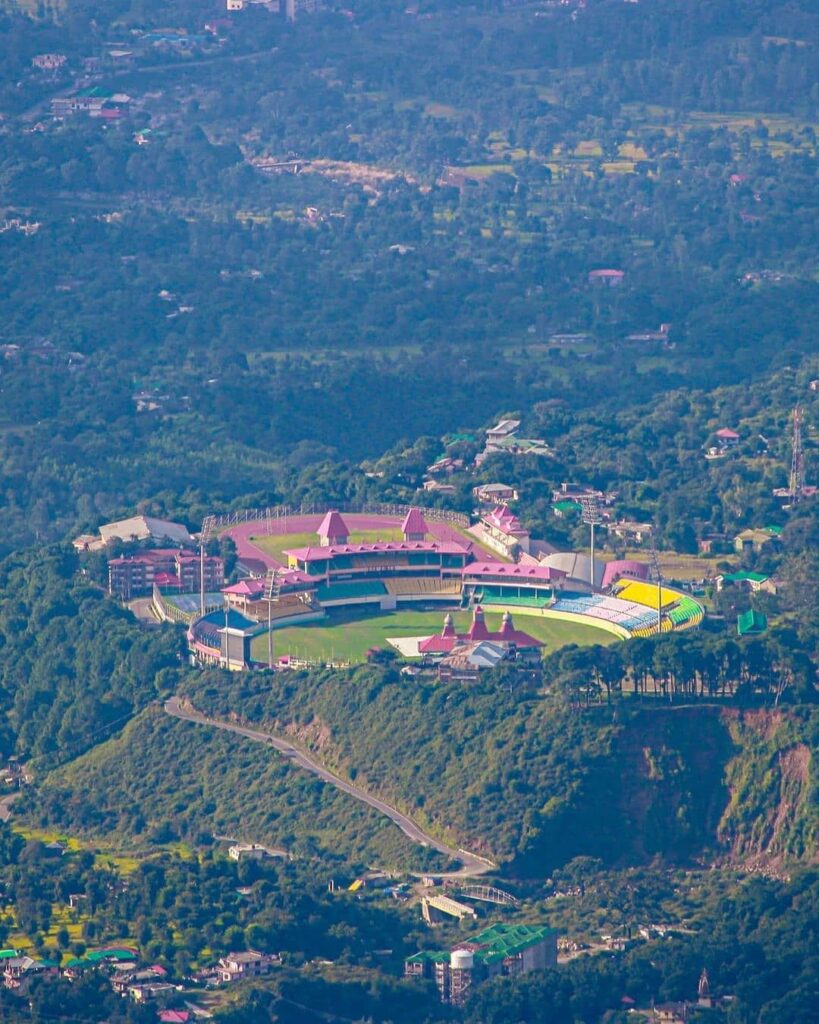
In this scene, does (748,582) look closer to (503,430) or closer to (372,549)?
(372,549)

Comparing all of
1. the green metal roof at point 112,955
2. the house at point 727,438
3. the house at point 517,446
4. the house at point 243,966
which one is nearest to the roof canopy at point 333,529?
the house at point 517,446

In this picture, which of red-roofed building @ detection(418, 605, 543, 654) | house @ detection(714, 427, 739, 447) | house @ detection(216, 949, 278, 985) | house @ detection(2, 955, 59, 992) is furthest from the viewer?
house @ detection(714, 427, 739, 447)

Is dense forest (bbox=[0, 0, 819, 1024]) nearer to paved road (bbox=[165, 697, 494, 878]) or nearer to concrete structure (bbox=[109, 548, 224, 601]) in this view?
paved road (bbox=[165, 697, 494, 878])

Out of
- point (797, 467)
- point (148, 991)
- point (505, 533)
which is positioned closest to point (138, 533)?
point (505, 533)

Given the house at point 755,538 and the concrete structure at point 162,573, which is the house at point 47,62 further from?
the concrete structure at point 162,573

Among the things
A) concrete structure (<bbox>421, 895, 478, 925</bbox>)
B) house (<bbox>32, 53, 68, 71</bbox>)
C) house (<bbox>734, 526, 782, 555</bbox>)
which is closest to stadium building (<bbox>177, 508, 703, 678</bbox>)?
house (<bbox>734, 526, 782, 555</bbox>)

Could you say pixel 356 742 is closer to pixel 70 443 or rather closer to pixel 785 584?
pixel 785 584
